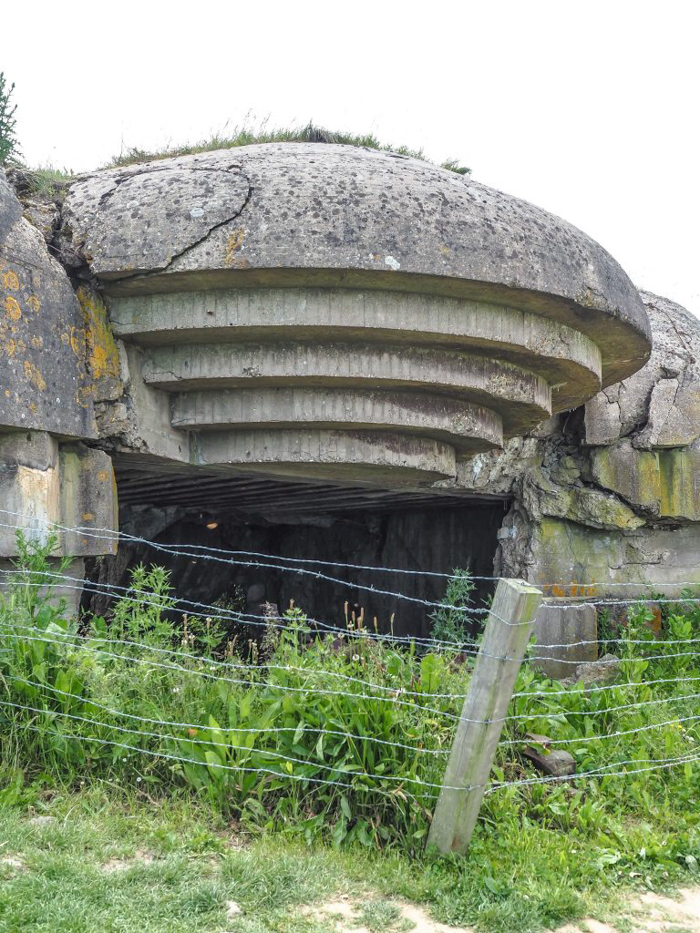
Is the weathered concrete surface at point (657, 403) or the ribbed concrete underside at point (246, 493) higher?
the weathered concrete surface at point (657, 403)

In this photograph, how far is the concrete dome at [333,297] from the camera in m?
3.34

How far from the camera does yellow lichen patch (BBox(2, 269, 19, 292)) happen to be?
3148 mm

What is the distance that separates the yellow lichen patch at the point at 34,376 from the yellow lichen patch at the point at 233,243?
0.81 m

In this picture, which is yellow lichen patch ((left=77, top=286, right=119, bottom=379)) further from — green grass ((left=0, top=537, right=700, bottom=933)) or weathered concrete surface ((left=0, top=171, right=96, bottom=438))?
green grass ((left=0, top=537, right=700, bottom=933))

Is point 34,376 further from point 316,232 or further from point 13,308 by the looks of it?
point 316,232

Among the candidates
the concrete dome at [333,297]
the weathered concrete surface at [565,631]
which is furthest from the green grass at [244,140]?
the weathered concrete surface at [565,631]

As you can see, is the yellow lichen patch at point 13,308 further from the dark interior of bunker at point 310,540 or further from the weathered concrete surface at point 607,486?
the weathered concrete surface at point 607,486

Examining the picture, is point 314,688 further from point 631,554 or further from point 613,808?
point 631,554

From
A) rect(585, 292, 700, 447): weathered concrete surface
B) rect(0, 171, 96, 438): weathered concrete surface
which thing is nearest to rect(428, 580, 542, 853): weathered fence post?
rect(0, 171, 96, 438): weathered concrete surface

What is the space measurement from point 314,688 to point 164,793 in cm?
54

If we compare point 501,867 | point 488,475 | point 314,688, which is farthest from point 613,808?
point 488,475

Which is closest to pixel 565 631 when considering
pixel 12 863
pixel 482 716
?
pixel 482 716

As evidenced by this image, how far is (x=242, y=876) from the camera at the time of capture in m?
2.21

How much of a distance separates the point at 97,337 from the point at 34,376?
0.39 meters
